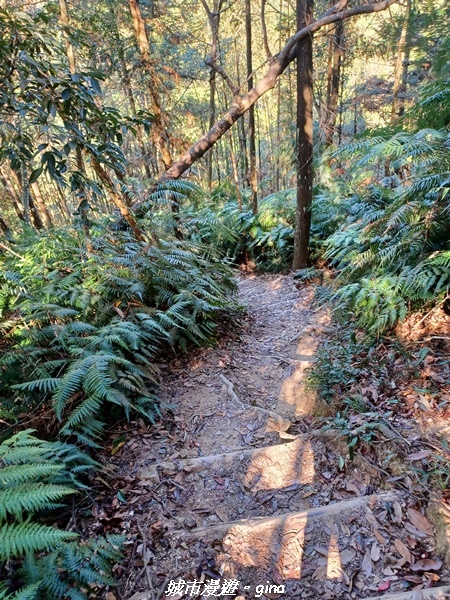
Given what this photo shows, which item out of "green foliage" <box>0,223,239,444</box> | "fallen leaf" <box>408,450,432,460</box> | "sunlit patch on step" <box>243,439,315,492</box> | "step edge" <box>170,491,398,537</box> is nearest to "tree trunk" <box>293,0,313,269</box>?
"green foliage" <box>0,223,239,444</box>

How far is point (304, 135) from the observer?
607cm

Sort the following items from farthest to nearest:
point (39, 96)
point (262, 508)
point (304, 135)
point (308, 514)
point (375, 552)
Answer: point (304, 135), point (39, 96), point (262, 508), point (308, 514), point (375, 552)

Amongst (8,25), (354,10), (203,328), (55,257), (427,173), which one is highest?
(354,10)

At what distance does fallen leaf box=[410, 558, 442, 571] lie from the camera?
160cm

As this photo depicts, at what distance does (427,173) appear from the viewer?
3770 mm

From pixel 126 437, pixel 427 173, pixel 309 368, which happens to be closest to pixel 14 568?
pixel 126 437

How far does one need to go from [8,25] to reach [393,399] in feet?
13.2

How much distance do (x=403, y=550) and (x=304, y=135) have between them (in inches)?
241

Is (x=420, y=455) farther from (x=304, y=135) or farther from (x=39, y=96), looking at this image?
(x=304, y=135)

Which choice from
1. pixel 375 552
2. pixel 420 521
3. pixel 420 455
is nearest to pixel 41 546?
pixel 375 552

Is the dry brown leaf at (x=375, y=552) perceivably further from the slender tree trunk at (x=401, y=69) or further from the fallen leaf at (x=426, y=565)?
the slender tree trunk at (x=401, y=69)

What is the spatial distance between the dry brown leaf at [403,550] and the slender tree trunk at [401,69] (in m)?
6.92

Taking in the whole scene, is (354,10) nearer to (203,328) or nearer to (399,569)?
(203,328)

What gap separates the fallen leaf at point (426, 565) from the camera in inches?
62.9
